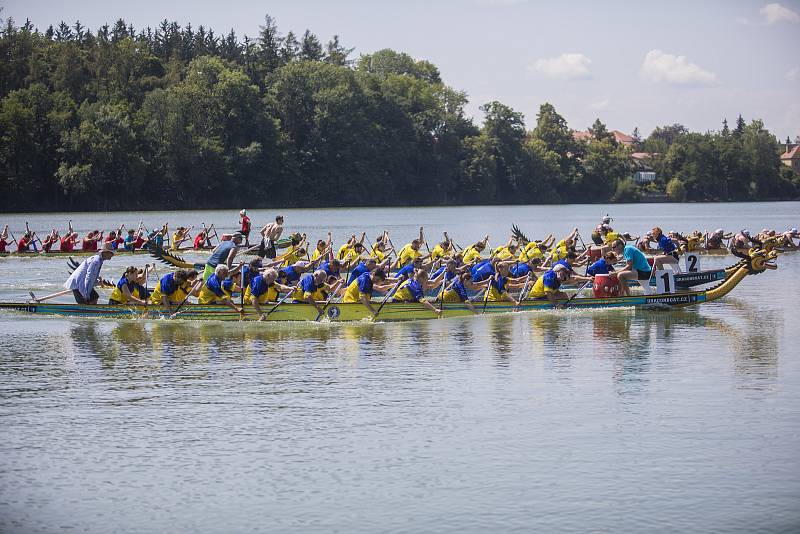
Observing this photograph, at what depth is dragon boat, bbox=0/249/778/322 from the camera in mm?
20938

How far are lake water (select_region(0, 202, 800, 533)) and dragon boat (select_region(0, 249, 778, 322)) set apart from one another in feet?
0.92

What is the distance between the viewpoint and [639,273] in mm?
22219

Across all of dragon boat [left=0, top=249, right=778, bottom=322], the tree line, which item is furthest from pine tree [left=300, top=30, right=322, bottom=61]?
dragon boat [left=0, top=249, right=778, bottom=322]

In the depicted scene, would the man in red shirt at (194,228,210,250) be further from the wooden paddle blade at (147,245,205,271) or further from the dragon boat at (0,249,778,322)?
the dragon boat at (0,249,778,322)

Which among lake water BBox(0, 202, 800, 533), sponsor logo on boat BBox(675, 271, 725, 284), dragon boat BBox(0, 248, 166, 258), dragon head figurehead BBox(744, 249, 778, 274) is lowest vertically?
lake water BBox(0, 202, 800, 533)

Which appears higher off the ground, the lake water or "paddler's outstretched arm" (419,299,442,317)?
"paddler's outstretched arm" (419,299,442,317)

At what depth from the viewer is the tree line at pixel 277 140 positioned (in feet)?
277

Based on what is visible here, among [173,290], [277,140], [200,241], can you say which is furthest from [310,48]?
[173,290]

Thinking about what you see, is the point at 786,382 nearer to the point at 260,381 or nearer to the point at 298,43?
the point at 260,381

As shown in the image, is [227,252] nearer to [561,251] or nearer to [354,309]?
[354,309]

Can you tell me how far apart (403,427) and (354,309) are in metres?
8.13

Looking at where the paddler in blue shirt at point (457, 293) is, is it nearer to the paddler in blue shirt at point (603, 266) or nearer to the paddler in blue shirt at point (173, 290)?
the paddler in blue shirt at point (603, 266)

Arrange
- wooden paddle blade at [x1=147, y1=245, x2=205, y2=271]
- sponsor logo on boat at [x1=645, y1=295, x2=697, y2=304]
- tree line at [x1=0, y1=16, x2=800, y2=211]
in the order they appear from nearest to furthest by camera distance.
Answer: sponsor logo on boat at [x1=645, y1=295, x2=697, y2=304] < wooden paddle blade at [x1=147, y1=245, x2=205, y2=271] < tree line at [x1=0, y1=16, x2=800, y2=211]

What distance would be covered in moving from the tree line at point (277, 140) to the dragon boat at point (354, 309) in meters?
63.0
